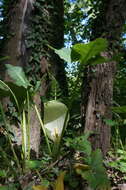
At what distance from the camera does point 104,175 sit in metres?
2.30

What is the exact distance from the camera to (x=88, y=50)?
7.82ft

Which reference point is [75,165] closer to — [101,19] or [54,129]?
[54,129]

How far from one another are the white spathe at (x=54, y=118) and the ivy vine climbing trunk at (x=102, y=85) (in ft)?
0.87

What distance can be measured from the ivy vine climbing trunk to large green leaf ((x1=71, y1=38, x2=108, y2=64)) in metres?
0.53

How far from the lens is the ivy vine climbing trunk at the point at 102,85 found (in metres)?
2.90

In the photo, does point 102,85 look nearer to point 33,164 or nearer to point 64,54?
point 64,54

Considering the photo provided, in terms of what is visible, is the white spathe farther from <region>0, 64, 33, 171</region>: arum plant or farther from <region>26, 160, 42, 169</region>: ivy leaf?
<region>26, 160, 42, 169</region>: ivy leaf

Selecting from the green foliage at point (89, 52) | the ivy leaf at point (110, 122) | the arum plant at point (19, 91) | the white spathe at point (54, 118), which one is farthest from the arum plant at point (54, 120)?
the green foliage at point (89, 52)

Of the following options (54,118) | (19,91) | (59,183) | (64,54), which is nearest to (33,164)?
(59,183)

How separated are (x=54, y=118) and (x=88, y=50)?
0.94 meters

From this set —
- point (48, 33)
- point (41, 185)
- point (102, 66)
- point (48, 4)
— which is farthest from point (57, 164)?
point (48, 4)

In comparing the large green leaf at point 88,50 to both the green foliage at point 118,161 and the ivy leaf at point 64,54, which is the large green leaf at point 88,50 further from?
the green foliage at point 118,161

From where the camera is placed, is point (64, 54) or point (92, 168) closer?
point (92, 168)

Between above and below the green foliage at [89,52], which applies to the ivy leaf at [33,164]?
below
